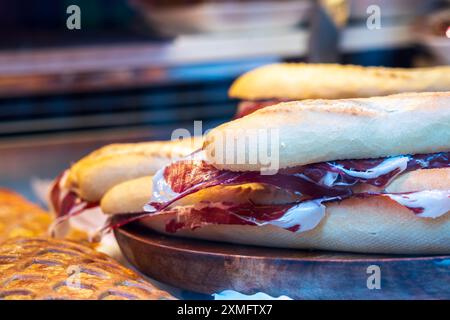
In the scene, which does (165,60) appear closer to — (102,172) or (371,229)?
(102,172)

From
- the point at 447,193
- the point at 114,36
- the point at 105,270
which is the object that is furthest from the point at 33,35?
the point at 447,193

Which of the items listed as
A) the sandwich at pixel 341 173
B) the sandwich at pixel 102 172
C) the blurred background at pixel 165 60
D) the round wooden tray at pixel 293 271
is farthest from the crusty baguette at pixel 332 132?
the blurred background at pixel 165 60

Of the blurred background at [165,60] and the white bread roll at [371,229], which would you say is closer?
the white bread roll at [371,229]

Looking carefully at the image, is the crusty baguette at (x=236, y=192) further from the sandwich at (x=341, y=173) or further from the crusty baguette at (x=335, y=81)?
the crusty baguette at (x=335, y=81)

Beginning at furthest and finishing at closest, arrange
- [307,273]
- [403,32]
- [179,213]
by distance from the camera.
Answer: [403,32], [179,213], [307,273]

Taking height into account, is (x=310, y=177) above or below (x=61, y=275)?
above

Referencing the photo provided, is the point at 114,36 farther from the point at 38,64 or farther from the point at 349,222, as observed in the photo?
the point at 349,222

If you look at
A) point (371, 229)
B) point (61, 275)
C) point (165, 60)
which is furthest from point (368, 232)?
point (165, 60)
